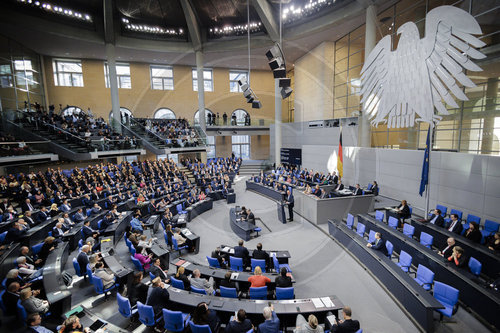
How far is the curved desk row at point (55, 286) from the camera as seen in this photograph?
15.4 ft

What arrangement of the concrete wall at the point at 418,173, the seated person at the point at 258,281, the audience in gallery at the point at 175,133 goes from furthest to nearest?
the audience in gallery at the point at 175,133 < the concrete wall at the point at 418,173 < the seated person at the point at 258,281

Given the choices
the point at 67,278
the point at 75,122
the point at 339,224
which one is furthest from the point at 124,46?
the point at 339,224

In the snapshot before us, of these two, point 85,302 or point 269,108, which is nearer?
point 85,302

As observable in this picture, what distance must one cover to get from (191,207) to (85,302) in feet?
20.3

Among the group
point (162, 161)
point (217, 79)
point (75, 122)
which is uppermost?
point (217, 79)

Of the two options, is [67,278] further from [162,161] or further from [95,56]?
[95,56]

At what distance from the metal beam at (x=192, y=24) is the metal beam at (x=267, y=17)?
18.8 ft

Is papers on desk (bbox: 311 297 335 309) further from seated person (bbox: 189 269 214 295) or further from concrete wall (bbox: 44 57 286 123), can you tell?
concrete wall (bbox: 44 57 286 123)

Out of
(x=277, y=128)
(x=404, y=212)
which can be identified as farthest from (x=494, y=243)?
(x=277, y=128)

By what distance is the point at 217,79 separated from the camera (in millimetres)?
28391

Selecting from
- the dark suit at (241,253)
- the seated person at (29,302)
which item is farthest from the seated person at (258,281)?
the seated person at (29,302)

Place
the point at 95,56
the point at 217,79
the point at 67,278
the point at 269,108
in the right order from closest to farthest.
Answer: the point at 67,278
the point at 95,56
the point at 217,79
the point at 269,108

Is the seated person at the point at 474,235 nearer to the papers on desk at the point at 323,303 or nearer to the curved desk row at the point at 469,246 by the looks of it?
the curved desk row at the point at 469,246

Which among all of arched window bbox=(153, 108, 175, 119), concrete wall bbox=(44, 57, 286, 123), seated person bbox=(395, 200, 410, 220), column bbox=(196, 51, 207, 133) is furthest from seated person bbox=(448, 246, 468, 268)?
arched window bbox=(153, 108, 175, 119)
